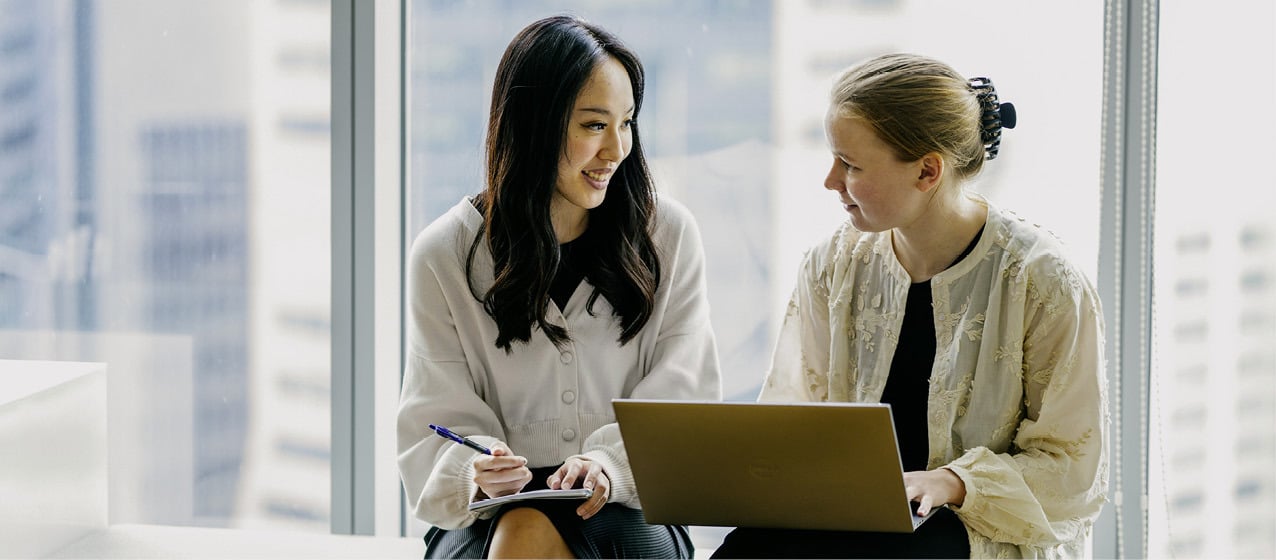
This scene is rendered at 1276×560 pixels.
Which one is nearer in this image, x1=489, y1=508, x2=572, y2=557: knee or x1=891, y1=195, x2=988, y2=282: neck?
x1=489, y1=508, x2=572, y2=557: knee

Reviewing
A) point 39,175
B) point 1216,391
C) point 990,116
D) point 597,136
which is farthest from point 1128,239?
point 39,175

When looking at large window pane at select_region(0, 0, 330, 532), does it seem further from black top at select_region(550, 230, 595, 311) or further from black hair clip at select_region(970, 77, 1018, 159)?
black hair clip at select_region(970, 77, 1018, 159)

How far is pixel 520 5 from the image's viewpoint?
2.46 m

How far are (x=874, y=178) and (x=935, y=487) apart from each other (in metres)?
0.45

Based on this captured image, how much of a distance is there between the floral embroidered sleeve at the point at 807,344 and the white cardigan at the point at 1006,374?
0.04m

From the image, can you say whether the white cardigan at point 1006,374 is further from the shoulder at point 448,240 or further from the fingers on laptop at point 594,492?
the shoulder at point 448,240

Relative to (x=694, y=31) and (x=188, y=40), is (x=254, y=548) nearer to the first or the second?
(x=188, y=40)

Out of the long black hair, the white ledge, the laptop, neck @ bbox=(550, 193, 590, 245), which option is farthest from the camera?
the white ledge

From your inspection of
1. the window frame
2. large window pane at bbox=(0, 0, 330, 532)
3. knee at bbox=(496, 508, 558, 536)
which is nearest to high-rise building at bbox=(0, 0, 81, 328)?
large window pane at bbox=(0, 0, 330, 532)

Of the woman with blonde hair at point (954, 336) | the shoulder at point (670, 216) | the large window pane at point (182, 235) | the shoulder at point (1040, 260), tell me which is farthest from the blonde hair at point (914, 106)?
the large window pane at point (182, 235)

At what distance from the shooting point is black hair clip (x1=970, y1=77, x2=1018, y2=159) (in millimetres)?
1770

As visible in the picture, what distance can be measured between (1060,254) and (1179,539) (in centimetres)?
95

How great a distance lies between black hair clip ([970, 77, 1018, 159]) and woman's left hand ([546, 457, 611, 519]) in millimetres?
757

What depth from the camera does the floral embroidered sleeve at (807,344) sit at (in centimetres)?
190
